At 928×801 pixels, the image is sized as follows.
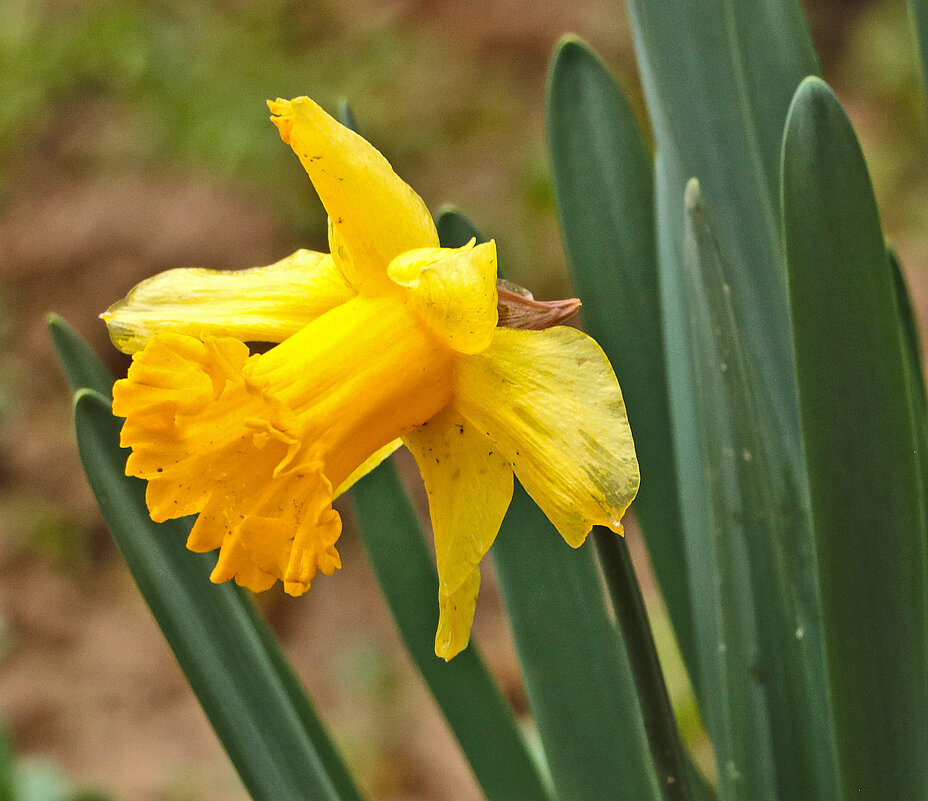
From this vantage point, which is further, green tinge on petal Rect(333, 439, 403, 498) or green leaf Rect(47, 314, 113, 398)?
green leaf Rect(47, 314, 113, 398)

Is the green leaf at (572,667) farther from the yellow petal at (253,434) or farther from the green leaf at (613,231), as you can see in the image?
the yellow petal at (253,434)

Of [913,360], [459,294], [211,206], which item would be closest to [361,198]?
[459,294]

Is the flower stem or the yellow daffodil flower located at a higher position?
the yellow daffodil flower

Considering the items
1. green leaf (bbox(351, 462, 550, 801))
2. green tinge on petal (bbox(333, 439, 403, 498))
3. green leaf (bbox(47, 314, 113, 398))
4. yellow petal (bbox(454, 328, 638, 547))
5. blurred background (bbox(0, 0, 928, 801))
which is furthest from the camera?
blurred background (bbox(0, 0, 928, 801))

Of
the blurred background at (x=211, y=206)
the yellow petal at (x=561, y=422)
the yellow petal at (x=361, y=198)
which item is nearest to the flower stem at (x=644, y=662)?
the yellow petal at (x=561, y=422)

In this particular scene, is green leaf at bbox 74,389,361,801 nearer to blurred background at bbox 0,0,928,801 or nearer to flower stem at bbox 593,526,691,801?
flower stem at bbox 593,526,691,801

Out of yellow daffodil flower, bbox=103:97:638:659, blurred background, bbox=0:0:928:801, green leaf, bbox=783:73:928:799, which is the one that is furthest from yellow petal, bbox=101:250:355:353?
blurred background, bbox=0:0:928:801

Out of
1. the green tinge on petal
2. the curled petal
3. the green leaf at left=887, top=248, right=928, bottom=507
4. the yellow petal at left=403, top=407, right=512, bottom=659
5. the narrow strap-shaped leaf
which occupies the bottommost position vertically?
the narrow strap-shaped leaf
